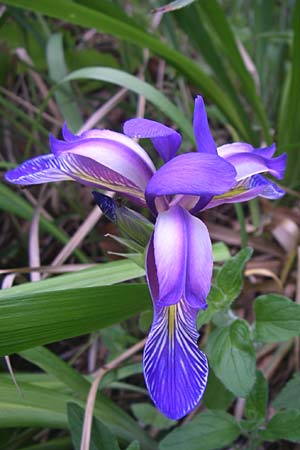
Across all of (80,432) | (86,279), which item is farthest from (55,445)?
(86,279)

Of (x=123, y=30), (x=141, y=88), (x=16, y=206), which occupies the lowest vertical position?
(x=16, y=206)

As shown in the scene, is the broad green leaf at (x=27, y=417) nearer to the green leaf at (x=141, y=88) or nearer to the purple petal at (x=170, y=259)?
the purple petal at (x=170, y=259)

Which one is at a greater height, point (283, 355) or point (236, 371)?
point (236, 371)

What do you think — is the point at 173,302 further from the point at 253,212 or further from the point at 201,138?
the point at 253,212

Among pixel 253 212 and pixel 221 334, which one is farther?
pixel 253 212

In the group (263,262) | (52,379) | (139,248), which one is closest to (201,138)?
(139,248)

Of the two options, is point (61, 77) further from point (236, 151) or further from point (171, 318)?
point (171, 318)
